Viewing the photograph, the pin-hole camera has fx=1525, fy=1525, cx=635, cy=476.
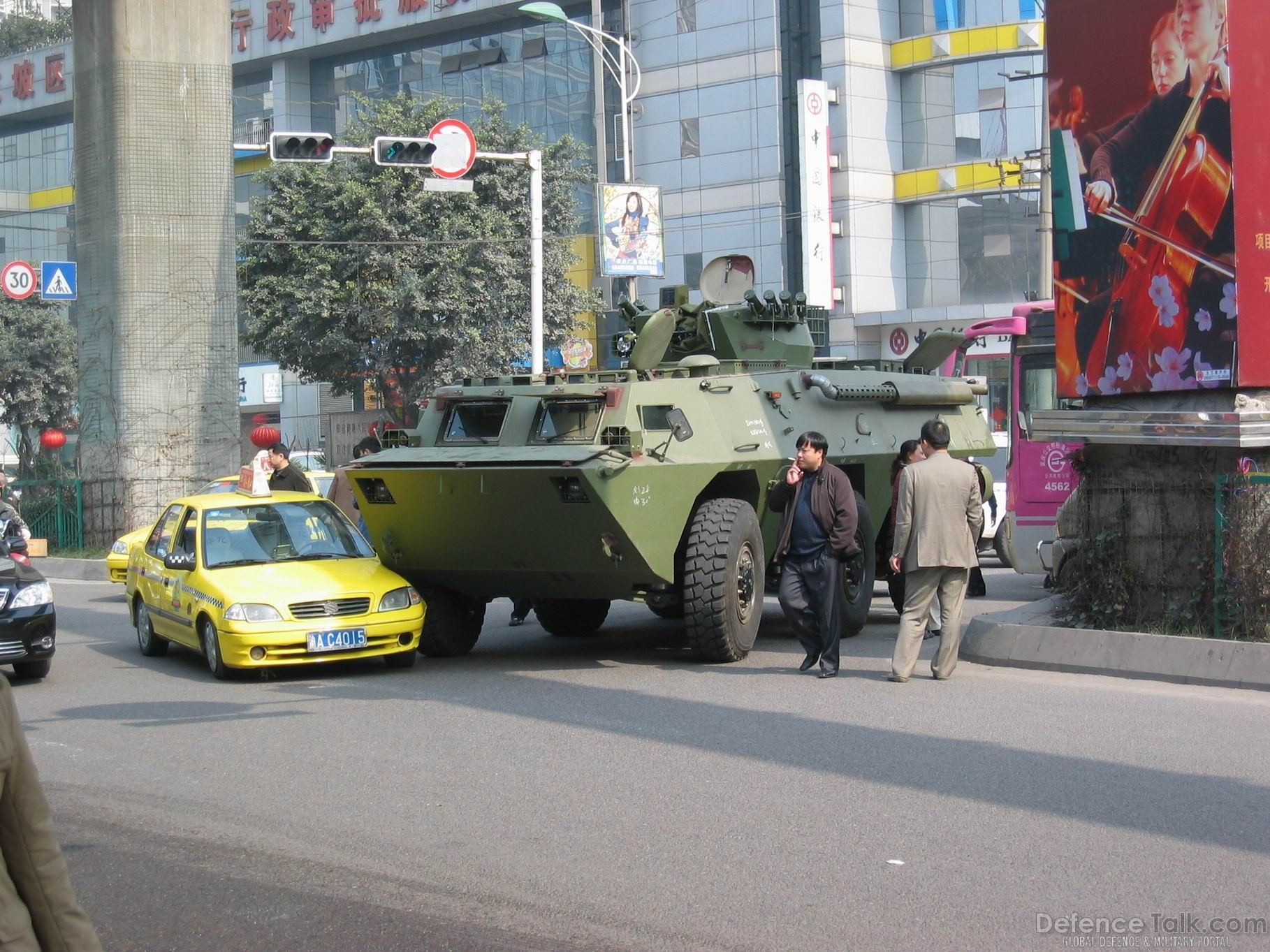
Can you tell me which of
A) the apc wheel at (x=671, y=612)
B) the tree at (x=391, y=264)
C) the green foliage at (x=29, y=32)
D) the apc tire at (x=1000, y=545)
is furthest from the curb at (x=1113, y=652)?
the green foliage at (x=29, y=32)

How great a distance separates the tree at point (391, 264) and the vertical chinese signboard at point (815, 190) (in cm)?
556

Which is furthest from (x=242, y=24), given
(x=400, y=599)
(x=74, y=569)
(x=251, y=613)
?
(x=251, y=613)

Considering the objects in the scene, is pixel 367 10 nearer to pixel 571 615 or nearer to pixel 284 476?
pixel 284 476

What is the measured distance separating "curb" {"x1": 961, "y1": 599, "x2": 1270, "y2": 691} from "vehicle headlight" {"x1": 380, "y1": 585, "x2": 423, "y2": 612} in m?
4.14

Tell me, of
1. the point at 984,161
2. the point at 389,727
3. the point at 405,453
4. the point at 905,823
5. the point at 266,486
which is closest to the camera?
the point at 905,823

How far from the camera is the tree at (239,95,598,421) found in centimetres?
3203

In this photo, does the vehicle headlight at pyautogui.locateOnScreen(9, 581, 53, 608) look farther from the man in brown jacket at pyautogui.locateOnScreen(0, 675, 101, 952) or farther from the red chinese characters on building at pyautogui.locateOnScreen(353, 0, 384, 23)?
the red chinese characters on building at pyautogui.locateOnScreen(353, 0, 384, 23)

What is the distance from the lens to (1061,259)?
11.5m

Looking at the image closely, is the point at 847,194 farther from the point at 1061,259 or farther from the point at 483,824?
the point at 483,824

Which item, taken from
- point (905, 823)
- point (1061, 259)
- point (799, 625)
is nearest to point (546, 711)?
point (799, 625)

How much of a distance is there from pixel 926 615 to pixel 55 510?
61.5ft

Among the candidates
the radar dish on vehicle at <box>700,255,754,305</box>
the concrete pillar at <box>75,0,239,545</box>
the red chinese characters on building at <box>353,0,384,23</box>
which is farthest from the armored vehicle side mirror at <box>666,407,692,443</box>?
the red chinese characters on building at <box>353,0,384,23</box>

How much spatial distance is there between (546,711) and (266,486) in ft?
15.7

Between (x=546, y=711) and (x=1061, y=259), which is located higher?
(x=1061, y=259)
